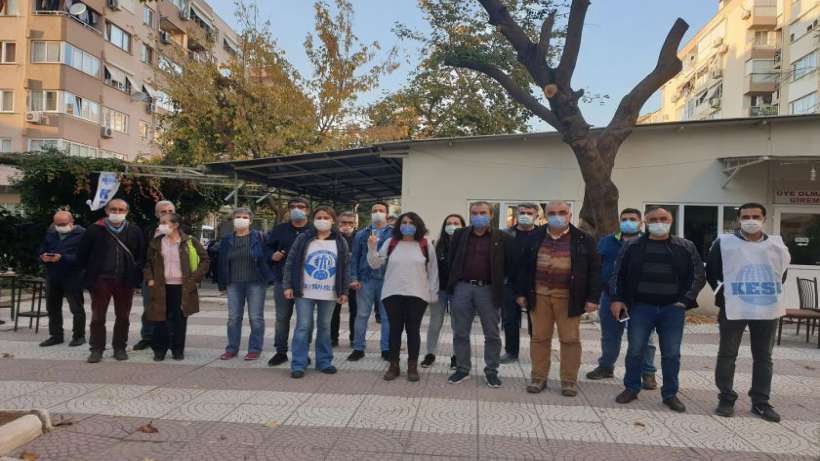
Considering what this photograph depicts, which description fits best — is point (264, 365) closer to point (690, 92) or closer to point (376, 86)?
point (376, 86)

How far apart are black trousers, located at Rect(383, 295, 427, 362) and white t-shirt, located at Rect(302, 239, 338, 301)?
611 millimetres

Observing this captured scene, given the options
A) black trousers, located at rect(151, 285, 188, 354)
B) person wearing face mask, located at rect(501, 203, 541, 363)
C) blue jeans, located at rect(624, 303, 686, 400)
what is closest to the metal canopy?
person wearing face mask, located at rect(501, 203, 541, 363)

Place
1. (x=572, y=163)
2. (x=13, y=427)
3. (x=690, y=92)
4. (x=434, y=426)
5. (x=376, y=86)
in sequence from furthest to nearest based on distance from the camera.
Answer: (x=690, y=92), (x=376, y=86), (x=572, y=163), (x=434, y=426), (x=13, y=427)

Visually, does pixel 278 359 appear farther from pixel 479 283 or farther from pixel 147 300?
pixel 479 283

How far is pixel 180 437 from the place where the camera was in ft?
14.2

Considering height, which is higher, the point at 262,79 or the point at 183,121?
the point at 262,79

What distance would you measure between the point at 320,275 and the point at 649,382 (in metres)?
3.52

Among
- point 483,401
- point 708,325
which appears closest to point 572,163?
point 708,325

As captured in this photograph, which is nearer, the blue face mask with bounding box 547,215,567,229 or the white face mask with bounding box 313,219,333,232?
the blue face mask with bounding box 547,215,567,229

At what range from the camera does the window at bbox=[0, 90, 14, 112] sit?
98.0 ft

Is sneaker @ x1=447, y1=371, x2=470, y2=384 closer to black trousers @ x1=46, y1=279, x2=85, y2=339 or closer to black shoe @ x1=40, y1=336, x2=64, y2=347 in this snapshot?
black trousers @ x1=46, y1=279, x2=85, y2=339

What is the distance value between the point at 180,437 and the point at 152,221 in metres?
14.5

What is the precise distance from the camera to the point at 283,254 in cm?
686

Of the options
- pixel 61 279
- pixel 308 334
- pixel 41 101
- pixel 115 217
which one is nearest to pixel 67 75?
pixel 41 101
